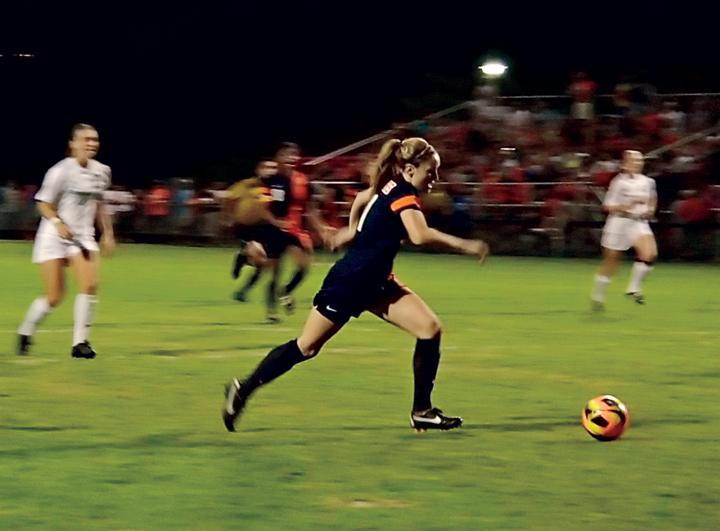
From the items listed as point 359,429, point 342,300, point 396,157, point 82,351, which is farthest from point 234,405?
point 82,351

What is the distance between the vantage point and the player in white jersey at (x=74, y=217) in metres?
11.9

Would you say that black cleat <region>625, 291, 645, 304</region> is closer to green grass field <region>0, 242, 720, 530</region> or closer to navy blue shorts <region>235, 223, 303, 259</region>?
green grass field <region>0, 242, 720, 530</region>

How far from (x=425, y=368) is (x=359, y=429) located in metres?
0.55

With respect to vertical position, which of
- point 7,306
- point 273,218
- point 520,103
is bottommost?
point 7,306

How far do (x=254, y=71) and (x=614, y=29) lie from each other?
13.2 metres

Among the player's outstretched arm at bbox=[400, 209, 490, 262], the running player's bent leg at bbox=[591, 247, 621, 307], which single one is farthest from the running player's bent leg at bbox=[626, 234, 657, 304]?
the player's outstretched arm at bbox=[400, 209, 490, 262]

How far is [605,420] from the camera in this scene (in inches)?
336

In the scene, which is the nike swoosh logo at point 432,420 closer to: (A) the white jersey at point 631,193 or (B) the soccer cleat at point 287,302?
(B) the soccer cleat at point 287,302

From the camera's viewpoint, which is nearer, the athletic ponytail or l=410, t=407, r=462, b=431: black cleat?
the athletic ponytail

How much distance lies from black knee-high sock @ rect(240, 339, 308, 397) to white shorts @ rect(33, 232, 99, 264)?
3.73 metres

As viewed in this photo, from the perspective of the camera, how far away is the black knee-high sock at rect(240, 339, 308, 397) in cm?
868

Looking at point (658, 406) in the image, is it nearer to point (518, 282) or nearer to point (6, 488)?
point (6, 488)

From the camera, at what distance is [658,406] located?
1013cm

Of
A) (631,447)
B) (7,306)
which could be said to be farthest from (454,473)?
(7,306)
